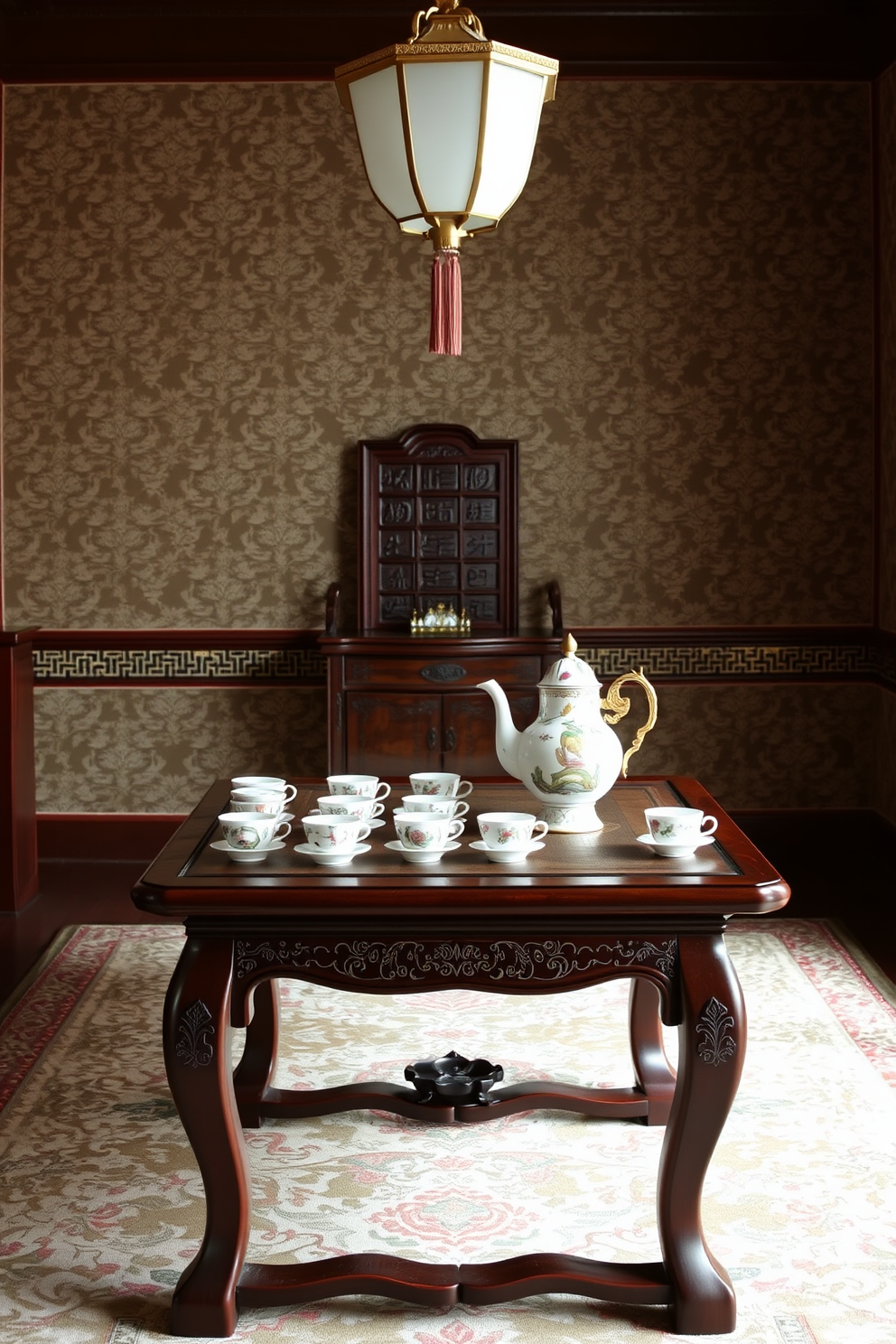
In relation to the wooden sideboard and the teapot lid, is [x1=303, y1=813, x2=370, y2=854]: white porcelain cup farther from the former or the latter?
the wooden sideboard

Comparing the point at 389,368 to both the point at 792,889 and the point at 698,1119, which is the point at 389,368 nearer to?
the point at 792,889

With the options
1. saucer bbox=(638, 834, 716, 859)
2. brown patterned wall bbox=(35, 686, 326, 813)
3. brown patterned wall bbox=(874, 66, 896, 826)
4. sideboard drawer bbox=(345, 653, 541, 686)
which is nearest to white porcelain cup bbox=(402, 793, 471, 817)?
saucer bbox=(638, 834, 716, 859)

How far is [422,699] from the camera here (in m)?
5.27

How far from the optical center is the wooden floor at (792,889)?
15.4 feet

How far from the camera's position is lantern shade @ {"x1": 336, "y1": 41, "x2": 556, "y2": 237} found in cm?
241

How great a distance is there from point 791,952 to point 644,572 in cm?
188

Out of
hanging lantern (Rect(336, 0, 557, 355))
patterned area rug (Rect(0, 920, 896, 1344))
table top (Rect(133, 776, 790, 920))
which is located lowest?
patterned area rug (Rect(0, 920, 896, 1344))

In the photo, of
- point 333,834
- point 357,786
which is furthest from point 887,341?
point 333,834

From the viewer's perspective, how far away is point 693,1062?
2320 millimetres

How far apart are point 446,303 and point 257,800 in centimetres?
105

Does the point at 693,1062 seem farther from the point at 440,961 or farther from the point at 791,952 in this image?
the point at 791,952

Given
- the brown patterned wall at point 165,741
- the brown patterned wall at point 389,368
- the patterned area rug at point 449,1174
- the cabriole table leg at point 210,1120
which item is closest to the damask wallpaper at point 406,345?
the brown patterned wall at point 389,368

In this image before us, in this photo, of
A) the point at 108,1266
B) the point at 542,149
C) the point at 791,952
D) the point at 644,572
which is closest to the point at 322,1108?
the point at 108,1266

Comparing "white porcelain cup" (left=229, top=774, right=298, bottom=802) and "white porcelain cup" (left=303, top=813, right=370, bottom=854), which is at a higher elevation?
"white porcelain cup" (left=229, top=774, right=298, bottom=802)
